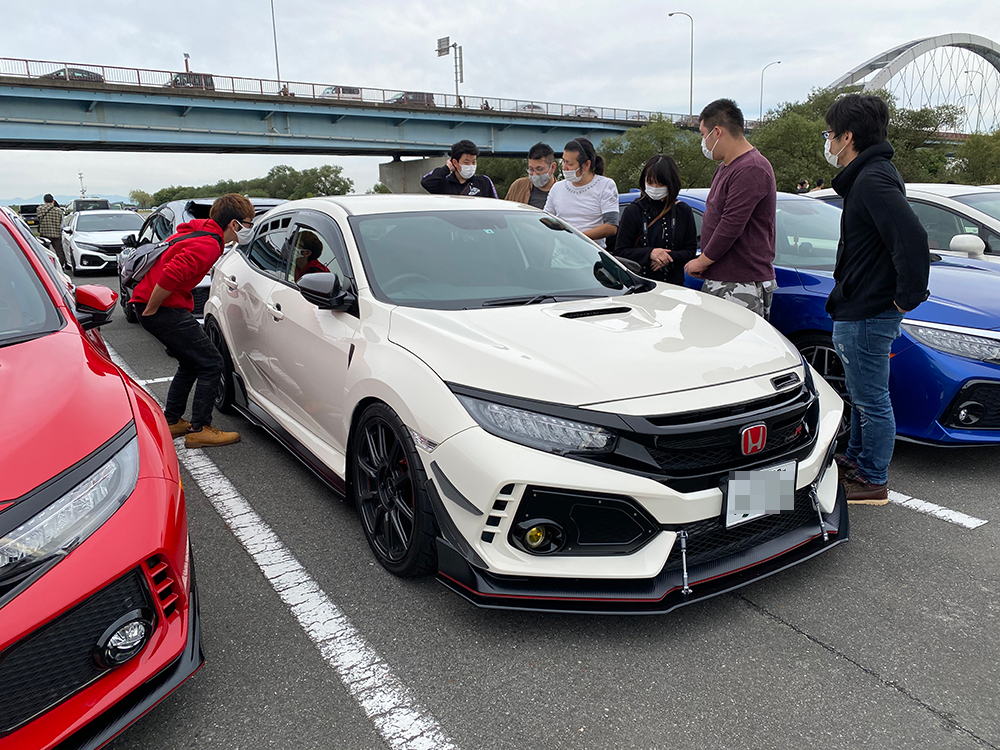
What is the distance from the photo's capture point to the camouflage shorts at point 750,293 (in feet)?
14.1

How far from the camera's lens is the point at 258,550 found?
325 cm

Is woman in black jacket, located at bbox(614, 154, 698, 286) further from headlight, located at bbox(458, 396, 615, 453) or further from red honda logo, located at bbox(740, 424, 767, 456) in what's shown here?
headlight, located at bbox(458, 396, 615, 453)

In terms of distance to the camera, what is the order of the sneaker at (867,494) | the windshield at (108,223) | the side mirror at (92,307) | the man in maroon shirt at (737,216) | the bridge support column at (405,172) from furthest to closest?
the bridge support column at (405,172) < the windshield at (108,223) < the man in maroon shirt at (737,216) < the sneaker at (867,494) < the side mirror at (92,307)

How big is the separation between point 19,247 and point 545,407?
235 cm

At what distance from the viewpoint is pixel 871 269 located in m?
3.33

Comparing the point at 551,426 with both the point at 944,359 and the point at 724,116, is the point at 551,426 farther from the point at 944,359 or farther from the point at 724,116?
the point at 724,116

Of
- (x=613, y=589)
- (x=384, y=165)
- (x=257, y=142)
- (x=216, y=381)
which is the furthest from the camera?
(x=384, y=165)

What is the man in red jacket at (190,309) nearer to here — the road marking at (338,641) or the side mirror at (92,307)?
the road marking at (338,641)

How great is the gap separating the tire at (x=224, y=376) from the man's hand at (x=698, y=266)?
123 inches

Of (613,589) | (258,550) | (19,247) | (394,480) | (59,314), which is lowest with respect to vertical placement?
(258,550)

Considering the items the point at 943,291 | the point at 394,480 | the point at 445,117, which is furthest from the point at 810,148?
the point at 394,480

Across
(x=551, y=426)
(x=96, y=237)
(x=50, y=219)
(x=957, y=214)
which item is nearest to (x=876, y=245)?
(x=551, y=426)

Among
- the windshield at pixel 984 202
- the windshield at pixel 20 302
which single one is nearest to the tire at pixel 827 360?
the windshield at pixel 984 202

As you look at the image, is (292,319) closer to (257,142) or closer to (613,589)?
(613,589)
